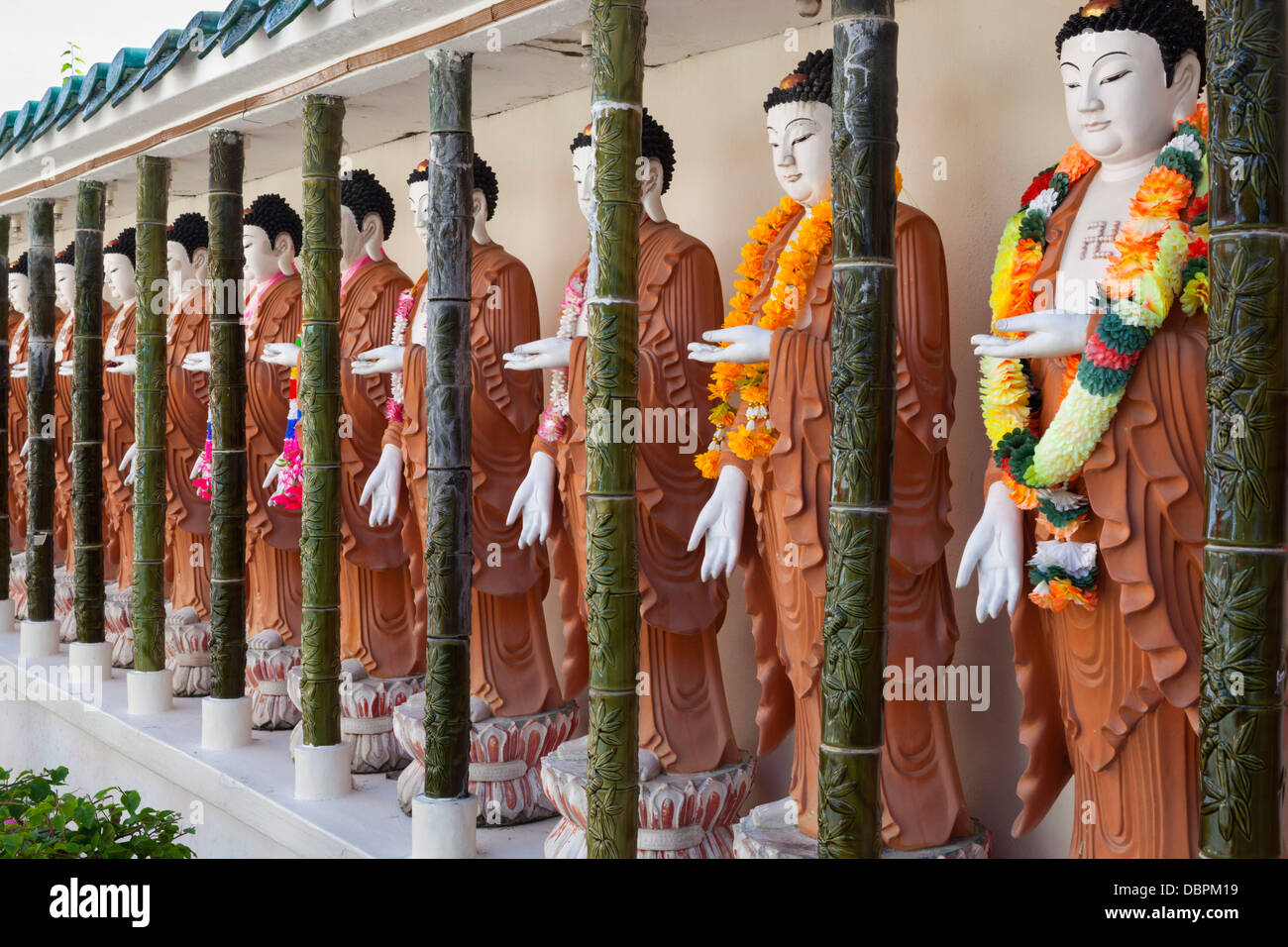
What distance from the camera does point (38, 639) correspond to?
867cm

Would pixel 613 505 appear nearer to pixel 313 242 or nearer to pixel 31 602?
pixel 313 242

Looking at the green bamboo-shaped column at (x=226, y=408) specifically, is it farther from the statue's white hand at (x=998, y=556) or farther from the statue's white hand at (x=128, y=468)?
the statue's white hand at (x=998, y=556)

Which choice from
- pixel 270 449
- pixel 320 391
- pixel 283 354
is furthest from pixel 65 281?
pixel 320 391

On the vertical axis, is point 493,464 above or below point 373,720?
above

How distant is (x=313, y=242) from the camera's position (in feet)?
17.9

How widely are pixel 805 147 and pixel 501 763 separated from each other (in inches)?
109

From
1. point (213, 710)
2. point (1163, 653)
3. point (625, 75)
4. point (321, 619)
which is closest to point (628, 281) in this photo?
point (625, 75)

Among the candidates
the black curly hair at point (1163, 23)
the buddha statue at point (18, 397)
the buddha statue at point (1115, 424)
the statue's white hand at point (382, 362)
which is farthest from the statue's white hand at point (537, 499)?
the buddha statue at point (18, 397)

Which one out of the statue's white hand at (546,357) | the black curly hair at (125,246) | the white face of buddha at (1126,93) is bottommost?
the statue's white hand at (546,357)

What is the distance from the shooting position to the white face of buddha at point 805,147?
4.05 metres

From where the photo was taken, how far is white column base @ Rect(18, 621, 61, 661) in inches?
341

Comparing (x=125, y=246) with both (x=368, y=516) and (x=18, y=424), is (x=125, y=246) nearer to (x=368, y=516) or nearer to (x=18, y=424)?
(x=18, y=424)

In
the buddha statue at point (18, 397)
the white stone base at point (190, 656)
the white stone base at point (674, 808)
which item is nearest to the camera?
the white stone base at point (674, 808)

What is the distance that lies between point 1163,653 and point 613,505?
161 cm
